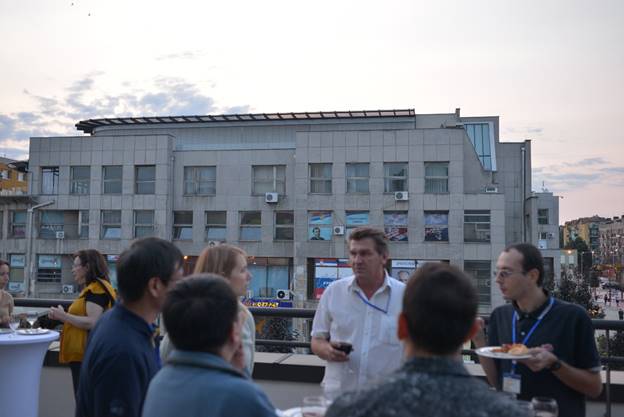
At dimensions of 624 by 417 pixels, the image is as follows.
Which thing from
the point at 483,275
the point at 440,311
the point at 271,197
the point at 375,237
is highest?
the point at 271,197

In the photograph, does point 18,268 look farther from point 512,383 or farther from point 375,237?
point 512,383

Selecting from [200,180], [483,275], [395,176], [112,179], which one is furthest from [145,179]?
[483,275]

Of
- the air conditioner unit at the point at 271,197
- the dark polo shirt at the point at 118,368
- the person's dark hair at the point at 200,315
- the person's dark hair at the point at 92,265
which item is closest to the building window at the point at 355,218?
the air conditioner unit at the point at 271,197

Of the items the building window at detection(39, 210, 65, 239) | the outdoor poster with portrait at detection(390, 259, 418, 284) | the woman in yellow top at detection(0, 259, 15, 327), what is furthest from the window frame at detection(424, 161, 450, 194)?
the woman in yellow top at detection(0, 259, 15, 327)

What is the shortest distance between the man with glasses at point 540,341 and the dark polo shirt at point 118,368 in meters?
1.87

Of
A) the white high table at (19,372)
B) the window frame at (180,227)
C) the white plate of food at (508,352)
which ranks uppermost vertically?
the window frame at (180,227)

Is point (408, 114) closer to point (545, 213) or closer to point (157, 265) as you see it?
point (545, 213)

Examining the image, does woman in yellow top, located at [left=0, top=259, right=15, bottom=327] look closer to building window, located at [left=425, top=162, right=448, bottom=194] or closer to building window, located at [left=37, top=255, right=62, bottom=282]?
building window, located at [left=425, top=162, right=448, bottom=194]

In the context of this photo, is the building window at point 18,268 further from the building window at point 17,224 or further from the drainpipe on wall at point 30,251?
the building window at point 17,224

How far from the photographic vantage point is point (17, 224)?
141ft

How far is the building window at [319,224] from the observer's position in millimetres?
37469

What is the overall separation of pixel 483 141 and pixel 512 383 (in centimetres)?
4497

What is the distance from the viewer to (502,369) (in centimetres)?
330

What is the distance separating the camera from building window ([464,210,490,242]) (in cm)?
3619
